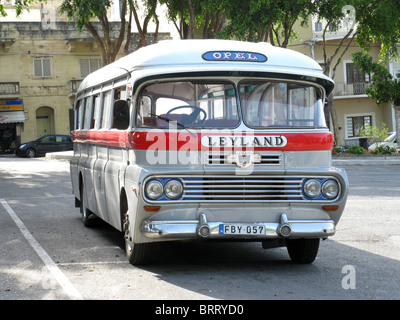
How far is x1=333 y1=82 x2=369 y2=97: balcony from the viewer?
167ft

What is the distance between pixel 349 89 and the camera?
51125 mm

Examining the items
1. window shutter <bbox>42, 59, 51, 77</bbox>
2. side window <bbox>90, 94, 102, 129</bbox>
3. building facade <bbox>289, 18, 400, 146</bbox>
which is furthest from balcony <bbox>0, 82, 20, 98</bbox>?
side window <bbox>90, 94, 102, 129</bbox>

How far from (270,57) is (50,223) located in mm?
5774

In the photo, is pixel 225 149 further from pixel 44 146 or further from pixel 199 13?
pixel 44 146

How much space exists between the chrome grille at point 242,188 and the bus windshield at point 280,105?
649 millimetres

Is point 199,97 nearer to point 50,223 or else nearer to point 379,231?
point 379,231

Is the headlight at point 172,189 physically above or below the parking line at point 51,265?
above

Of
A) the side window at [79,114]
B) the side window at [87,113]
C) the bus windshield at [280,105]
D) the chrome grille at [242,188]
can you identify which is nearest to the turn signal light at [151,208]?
the chrome grille at [242,188]

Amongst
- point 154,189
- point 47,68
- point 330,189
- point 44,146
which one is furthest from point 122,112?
point 47,68

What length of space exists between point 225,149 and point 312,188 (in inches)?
41.6

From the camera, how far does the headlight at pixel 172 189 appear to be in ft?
25.8

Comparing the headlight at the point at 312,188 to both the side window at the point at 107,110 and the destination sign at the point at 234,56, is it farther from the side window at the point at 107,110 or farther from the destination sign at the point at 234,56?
the side window at the point at 107,110

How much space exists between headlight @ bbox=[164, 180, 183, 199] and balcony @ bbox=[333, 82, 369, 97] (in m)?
44.3

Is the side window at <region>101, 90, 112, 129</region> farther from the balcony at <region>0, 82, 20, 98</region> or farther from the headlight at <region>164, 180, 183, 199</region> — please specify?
the balcony at <region>0, 82, 20, 98</region>
